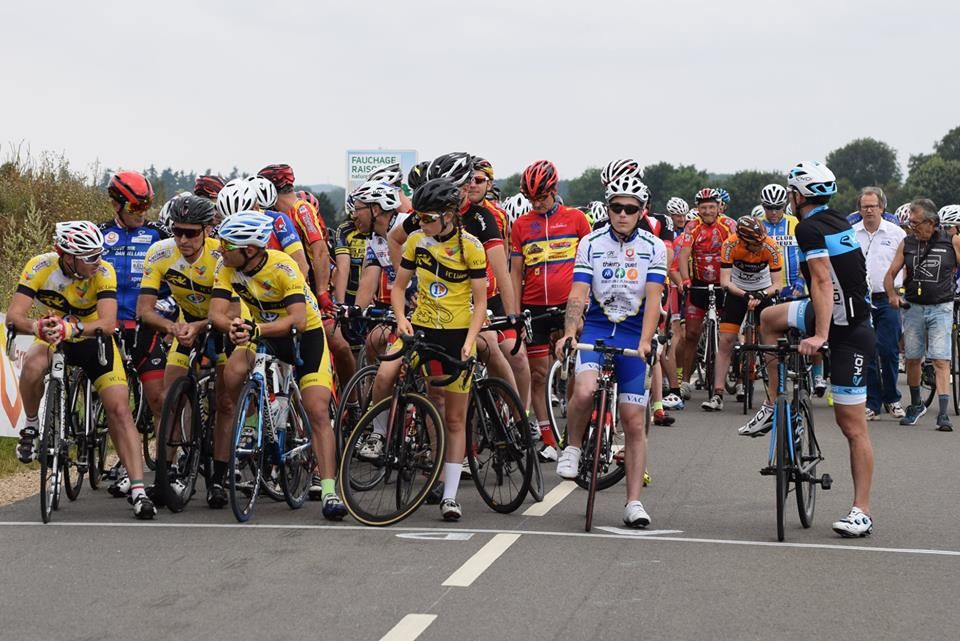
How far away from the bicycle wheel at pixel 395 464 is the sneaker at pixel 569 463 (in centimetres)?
→ 77

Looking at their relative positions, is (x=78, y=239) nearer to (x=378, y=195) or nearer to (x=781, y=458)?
(x=378, y=195)

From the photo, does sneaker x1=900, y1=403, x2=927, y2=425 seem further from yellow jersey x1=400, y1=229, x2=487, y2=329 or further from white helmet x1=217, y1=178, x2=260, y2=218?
white helmet x1=217, y1=178, x2=260, y2=218

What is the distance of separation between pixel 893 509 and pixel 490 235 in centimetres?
341

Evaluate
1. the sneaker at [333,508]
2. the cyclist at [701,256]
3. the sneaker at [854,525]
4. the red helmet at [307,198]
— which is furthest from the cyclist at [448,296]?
the cyclist at [701,256]

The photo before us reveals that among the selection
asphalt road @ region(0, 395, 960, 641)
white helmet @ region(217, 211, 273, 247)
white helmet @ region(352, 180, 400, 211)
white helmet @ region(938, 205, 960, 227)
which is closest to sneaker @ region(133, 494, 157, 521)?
asphalt road @ region(0, 395, 960, 641)

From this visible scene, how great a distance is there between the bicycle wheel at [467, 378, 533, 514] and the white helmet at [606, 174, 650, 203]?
4.76ft

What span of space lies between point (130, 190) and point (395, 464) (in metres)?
3.04

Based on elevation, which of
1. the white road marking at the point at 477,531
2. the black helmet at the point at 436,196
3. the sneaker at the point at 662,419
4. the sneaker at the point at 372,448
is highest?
the black helmet at the point at 436,196

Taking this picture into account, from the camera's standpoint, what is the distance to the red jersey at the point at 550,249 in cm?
1225

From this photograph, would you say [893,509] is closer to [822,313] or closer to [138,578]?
[822,313]

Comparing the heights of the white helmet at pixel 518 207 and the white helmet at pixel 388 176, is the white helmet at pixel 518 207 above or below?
below

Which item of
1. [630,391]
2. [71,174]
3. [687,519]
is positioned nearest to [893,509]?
[687,519]

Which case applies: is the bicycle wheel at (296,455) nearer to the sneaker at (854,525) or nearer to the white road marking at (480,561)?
the white road marking at (480,561)

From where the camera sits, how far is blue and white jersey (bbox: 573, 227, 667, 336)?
9.36 metres
